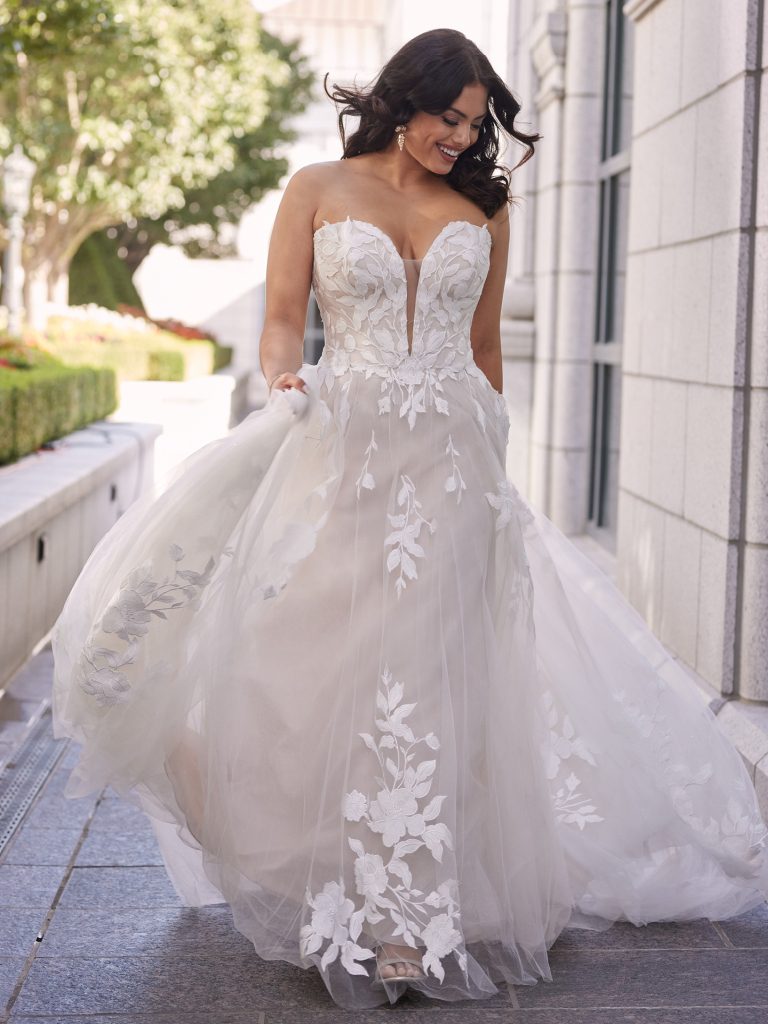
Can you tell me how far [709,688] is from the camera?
17.2 feet

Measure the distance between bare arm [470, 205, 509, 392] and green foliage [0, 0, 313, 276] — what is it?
18319mm

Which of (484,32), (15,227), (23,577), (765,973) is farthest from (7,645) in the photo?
(484,32)

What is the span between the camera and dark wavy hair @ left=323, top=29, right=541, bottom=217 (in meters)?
3.67

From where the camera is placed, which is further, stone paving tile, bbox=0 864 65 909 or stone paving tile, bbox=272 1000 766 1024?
stone paving tile, bbox=0 864 65 909

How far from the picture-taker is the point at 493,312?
159 inches

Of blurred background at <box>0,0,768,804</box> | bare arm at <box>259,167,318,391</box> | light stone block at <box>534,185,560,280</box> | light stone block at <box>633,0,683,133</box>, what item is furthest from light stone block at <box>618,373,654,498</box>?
light stone block at <box>534,185,560,280</box>

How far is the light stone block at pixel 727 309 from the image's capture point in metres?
4.95

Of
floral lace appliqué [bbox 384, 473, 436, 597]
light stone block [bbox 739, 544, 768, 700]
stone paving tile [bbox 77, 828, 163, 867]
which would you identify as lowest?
stone paving tile [bbox 77, 828, 163, 867]

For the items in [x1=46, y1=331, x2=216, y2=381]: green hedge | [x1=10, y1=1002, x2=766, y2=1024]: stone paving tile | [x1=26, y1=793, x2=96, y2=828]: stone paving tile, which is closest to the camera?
[x1=10, y1=1002, x2=766, y2=1024]: stone paving tile

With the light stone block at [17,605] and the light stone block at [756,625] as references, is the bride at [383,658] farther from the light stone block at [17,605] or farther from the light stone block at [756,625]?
the light stone block at [17,605]

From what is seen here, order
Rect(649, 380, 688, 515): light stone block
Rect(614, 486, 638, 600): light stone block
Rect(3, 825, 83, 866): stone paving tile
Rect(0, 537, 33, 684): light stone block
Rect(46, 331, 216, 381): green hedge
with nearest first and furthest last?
Rect(3, 825, 83, 866): stone paving tile < Rect(649, 380, 688, 515): light stone block < Rect(0, 537, 33, 684): light stone block < Rect(614, 486, 638, 600): light stone block < Rect(46, 331, 216, 381): green hedge

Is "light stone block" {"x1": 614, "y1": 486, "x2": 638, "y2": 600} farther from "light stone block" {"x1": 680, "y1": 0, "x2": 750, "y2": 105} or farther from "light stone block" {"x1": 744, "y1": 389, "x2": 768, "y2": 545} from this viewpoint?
"light stone block" {"x1": 680, "y1": 0, "x2": 750, "y2": 105}

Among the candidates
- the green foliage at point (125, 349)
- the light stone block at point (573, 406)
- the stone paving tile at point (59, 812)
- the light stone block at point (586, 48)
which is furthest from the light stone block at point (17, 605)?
the green foliage at point (125, 349)

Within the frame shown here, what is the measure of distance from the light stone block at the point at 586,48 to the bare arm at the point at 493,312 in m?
5.60
